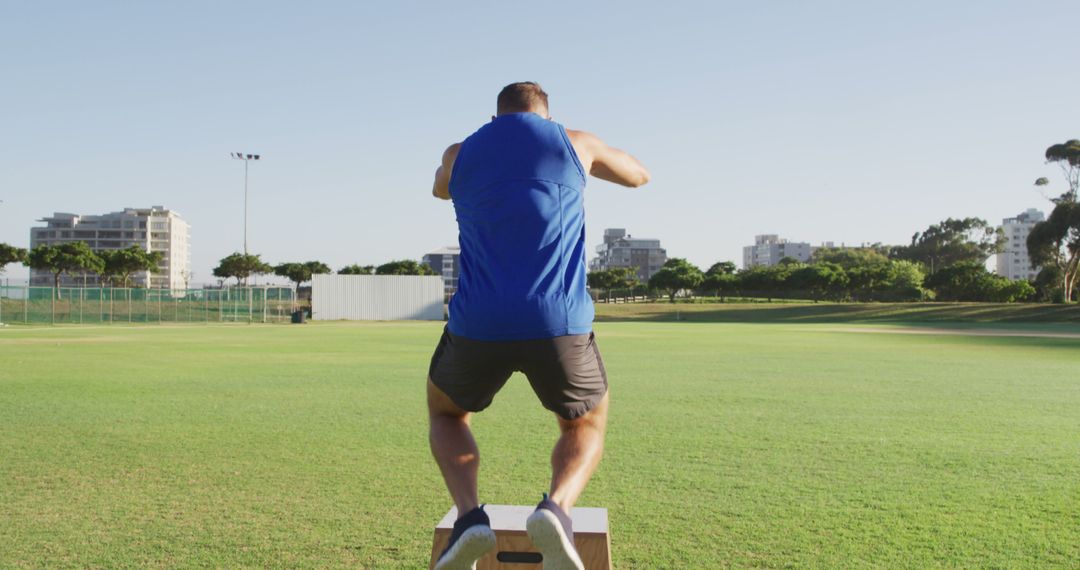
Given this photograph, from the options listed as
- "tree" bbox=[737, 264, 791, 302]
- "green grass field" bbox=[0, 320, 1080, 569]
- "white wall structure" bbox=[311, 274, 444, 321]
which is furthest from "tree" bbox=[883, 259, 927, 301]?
"green grass field" bbox=[0, 320, 1080, 569]

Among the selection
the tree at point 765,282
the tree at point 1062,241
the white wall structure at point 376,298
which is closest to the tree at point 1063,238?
the tree at point 1062,241

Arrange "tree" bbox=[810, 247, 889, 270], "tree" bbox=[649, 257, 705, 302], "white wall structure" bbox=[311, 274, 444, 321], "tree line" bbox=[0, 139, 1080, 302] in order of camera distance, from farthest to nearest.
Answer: "tree" bbox=[810, 247, 889, 270] → "tree" bbox=[649, 257, 705, 302] → "tree line" bbox=[0, 139, 1080, 302] → "white wall structure" bbox=[311, 274, 444, 321]

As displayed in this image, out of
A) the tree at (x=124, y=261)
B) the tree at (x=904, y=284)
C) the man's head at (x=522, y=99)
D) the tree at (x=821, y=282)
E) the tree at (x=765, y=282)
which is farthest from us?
the tree at (x=765, y=282)

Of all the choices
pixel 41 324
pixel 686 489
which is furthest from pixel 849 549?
pixel 41 324

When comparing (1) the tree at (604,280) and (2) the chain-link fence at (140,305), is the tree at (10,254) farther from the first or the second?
(1) the tree at (604,280)

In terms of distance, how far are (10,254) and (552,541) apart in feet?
308

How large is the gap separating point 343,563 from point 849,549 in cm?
247

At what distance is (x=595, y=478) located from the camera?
613cm

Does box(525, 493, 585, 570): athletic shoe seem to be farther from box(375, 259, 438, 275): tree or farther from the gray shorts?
box(375, 259, 438, 275): tree

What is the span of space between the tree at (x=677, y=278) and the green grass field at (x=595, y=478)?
9489 centimetres

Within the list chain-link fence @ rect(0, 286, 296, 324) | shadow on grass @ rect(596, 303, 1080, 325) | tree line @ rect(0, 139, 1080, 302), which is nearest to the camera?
chain-link fence @ rect(0, 286, 296, 324)

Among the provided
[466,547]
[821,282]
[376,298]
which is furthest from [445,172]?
[821,282]

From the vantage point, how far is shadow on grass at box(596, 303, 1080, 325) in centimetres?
6078

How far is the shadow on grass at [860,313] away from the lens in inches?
2393
